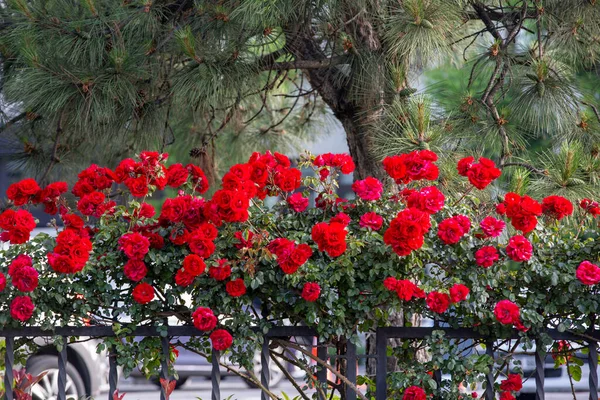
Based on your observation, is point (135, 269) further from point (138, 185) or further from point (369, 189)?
point (369, 189)

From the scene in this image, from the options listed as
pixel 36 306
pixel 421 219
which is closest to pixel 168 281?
pixel 36 306

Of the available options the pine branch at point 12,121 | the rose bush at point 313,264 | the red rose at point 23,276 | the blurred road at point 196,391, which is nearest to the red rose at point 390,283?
the rose bush at point 313,264

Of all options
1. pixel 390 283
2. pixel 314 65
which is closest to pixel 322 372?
pixel 390 283

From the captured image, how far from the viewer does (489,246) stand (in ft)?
8.90

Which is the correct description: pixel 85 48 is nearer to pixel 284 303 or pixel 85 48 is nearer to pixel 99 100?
pixel 99 100

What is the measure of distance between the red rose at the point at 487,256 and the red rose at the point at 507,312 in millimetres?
149

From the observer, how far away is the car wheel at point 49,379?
5.54 meters

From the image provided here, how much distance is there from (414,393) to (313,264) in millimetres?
584

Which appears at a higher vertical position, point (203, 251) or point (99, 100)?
point (99, 100)

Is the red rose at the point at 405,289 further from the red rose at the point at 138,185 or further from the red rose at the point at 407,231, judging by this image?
the red rose at the point at 138,185

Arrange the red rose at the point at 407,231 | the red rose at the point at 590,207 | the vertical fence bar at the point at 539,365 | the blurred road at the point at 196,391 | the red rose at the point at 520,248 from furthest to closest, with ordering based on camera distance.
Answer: the blurred road at the point at 196,391
the red rose at the point at 590,207
the vertical fence bar at the point at 539,365
the red rose at the point at 520,248
the red rose at the point at 407,231

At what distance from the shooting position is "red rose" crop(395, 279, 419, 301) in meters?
2.59

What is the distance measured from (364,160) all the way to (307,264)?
1631mm

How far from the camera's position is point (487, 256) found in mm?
2664
